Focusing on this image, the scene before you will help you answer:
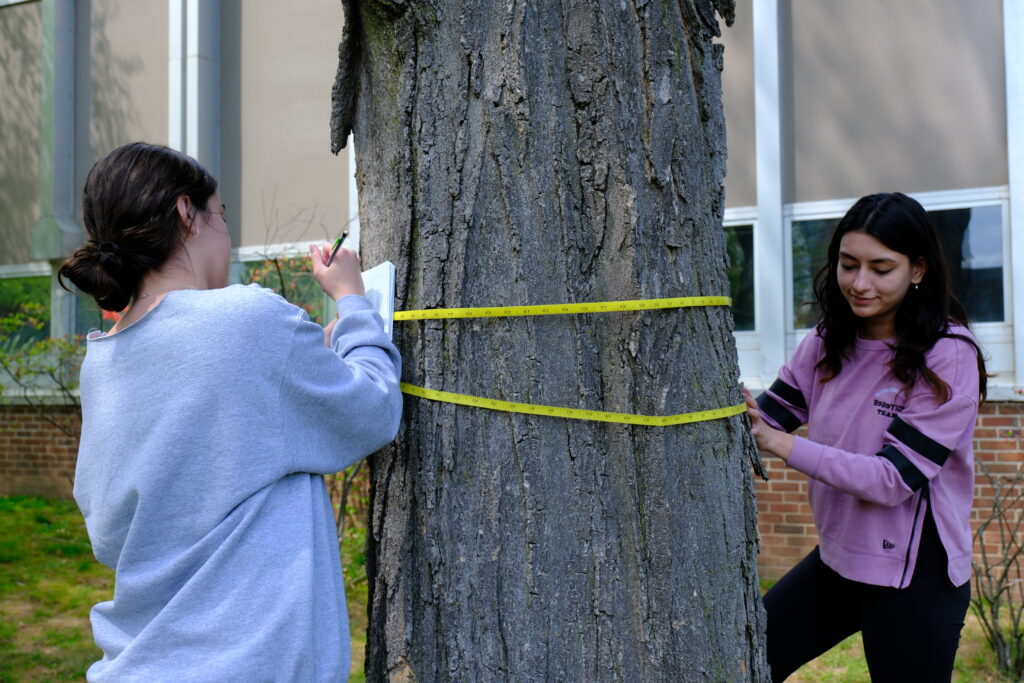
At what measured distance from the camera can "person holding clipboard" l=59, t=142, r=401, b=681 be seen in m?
1.65

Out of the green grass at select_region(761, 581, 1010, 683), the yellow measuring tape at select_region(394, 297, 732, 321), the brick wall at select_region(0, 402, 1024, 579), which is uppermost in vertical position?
the yellow measuring tape at select_region(394, 297, 732, 321)

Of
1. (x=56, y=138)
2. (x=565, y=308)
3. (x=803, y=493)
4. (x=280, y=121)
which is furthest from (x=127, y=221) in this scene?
(x=56, y=138)

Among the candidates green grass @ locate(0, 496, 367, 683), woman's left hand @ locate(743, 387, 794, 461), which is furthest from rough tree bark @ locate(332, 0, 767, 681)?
green grass @ locate(0, 496, 367, 683)

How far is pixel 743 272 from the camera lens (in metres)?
6.88

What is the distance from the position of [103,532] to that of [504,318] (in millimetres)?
860

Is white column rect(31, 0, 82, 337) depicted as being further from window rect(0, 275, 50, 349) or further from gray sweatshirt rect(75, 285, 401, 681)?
gray sweatshirt rect(75, 285, 401, 681)

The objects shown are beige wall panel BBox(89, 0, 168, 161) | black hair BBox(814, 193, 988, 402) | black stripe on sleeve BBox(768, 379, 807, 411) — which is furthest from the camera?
beige wall panel BBox(89, 0, 168, 161)

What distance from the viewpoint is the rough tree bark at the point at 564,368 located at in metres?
1.84

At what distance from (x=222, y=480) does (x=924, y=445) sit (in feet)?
5.59

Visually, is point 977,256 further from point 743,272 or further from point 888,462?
point 888,462

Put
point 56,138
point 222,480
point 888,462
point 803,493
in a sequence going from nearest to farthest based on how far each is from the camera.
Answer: point 222,480, point 888,462, point 803,493, point 56,138

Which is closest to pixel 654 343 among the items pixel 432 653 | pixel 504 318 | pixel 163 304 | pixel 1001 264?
pixel 504 318

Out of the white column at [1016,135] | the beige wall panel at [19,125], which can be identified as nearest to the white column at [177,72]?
the beige wall panel at [19,125]

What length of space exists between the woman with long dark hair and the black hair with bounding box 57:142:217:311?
56.6 inches
